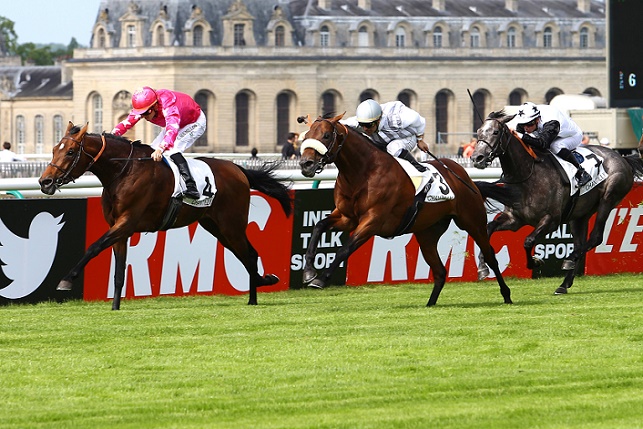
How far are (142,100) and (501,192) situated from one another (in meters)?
3.18

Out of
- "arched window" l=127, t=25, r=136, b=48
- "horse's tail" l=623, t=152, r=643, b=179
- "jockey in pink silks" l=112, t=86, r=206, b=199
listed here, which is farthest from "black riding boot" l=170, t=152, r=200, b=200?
"arched window" l=127, t=25, r=136, b=48

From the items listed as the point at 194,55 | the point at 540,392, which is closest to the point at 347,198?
the point at 540,392

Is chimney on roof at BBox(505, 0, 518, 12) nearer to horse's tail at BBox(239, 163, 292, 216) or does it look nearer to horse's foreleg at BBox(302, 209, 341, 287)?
horse's tail at BBox(239, 163, 292, 216)

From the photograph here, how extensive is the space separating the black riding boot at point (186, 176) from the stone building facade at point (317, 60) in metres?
89.2

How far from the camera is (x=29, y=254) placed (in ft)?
48.5

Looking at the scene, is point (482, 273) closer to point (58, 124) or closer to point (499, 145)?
point (499, 145)

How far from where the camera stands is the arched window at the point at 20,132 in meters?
117

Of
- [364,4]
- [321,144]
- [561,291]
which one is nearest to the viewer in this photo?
[321,144]

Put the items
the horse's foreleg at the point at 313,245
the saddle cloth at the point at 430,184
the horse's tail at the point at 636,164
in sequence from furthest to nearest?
the horse's tail at the point at 636,164, the saddle cloth at the point at 430,184, the horse's foreleg at the point at 313,245

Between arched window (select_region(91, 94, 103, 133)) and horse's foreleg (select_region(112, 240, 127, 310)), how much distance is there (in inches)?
3689

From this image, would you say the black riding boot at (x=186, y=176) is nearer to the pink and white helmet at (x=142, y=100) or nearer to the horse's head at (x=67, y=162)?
the pink and white helmet at (x=142, y=100)

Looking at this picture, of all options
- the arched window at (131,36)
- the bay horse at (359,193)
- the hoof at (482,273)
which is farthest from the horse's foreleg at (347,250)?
the arched window at (131,36)

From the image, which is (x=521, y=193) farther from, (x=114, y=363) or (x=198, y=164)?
(x=114, y=363)

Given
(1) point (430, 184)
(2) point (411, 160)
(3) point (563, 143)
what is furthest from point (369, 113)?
(3) point (563, 143)
